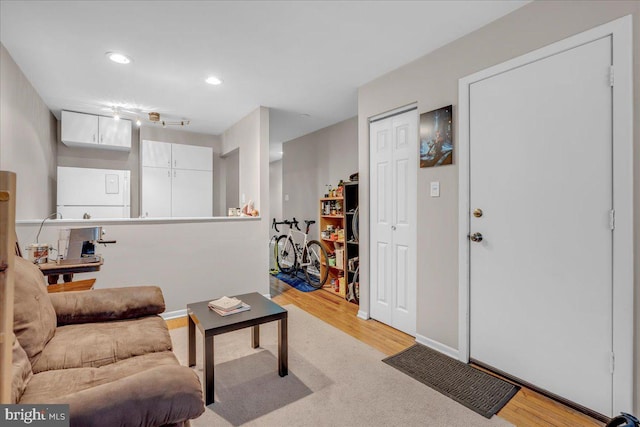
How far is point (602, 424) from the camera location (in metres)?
1.65

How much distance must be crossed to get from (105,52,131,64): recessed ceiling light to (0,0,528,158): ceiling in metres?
0.07

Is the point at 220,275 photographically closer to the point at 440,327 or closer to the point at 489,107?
the point at 440,327

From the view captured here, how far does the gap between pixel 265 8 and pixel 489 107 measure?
169 centimetres

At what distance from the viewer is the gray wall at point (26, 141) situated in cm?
248

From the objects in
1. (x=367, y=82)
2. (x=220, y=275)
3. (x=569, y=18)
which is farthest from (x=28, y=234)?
(x=569, y=18)

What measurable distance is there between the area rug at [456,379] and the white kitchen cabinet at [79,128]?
4.55 m

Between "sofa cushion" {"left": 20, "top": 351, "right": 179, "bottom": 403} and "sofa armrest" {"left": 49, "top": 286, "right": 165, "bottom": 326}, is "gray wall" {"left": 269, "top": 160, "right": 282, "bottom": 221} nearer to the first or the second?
"sofa armrest" {"left": 49, "top": 286, "right": 165, "bottom": 326}

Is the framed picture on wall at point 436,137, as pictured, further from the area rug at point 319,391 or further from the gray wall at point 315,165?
the gray wall at point 315,165

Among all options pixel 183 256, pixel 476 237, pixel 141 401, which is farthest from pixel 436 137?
pixel 183 256

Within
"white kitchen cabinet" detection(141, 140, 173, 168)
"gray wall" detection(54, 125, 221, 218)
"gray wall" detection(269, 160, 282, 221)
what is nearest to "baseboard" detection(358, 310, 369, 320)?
"white kitchen cabinet" detection(141, 140, 173, 168)

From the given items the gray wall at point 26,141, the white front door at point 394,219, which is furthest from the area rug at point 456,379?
the gray wall at point 26,141

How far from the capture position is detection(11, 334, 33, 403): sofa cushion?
1.08m

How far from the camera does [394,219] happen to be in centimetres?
299

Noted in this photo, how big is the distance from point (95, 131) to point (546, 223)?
5.12 metres
